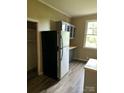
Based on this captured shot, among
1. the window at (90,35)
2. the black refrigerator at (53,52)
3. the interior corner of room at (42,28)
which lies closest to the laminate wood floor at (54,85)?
the black refrigerator at (53,52)

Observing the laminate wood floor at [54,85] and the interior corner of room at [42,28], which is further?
the interior corner of room at [42,28]

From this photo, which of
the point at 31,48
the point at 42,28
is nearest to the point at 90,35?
the point at 42,28

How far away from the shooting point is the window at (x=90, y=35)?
6802 millimetres

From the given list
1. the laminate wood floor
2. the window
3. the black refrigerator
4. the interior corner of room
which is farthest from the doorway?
the window

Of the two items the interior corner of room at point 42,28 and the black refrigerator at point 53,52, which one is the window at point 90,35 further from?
the black refrigerator at point 53,52

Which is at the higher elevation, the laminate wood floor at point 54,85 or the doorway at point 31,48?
the doorway at point 31,48

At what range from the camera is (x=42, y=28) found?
438cm

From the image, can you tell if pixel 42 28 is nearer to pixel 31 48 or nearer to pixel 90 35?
pixel 31 48

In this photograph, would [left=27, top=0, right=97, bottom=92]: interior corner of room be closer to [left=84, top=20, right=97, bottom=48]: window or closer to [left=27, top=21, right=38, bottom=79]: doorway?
[left=27, top=21, right=38, bottom=79]: doorway

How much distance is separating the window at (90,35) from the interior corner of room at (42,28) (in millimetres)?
168

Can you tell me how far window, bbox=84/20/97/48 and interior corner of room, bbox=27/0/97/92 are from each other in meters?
0.17

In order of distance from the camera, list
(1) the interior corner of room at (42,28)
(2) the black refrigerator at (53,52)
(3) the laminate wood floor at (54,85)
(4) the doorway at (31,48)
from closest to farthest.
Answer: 1. (3) the laminate wood floor at (54,85)
2. (2) the black refrigerator at (53,52)
3. (1) the interior corner of room at (42,28)
4. (4) the doorway at (31,48)
